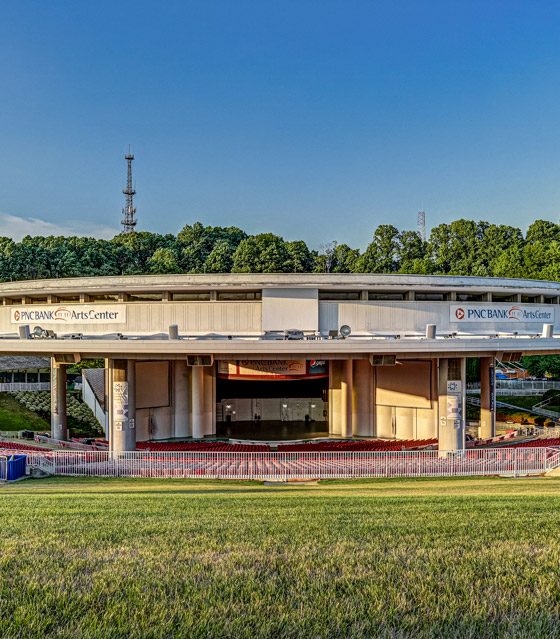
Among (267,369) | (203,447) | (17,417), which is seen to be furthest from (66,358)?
(17,417)

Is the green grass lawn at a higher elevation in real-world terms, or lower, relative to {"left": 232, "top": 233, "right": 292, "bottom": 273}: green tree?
lower

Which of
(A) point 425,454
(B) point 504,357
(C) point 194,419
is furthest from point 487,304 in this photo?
(C) point 194,419

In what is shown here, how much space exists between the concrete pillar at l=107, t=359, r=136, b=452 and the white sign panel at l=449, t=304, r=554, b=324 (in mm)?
19044

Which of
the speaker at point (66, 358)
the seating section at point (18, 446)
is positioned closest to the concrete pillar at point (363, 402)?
the speaker at point (66, 358)

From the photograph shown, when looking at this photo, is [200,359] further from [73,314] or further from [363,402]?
[363,402]

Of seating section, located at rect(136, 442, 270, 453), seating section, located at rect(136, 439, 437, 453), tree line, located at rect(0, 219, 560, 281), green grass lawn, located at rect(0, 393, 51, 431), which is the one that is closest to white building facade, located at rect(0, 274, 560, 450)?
seating section, located at rect(136, 442, 270, 453)

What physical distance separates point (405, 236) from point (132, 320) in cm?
10278

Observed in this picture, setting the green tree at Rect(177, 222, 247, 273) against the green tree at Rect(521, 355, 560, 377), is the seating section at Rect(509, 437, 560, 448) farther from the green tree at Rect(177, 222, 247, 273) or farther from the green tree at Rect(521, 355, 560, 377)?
the green tree at Rect(177, 222, 247, 273)

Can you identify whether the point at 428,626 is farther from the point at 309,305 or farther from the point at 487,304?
the point at 487,304

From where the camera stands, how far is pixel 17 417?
43.7m

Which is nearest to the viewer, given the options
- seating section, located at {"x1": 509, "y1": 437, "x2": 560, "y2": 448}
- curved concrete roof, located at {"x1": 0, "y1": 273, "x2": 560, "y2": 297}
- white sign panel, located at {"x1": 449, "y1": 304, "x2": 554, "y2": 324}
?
curved concrete roof, located at {"x1": 0, "y1": 273, "x2": 560, "y2": 297}

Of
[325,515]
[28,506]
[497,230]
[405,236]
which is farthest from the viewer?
[405,236]

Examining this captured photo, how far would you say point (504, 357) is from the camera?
103 ft

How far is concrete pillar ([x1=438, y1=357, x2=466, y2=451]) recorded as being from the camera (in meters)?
28.3
